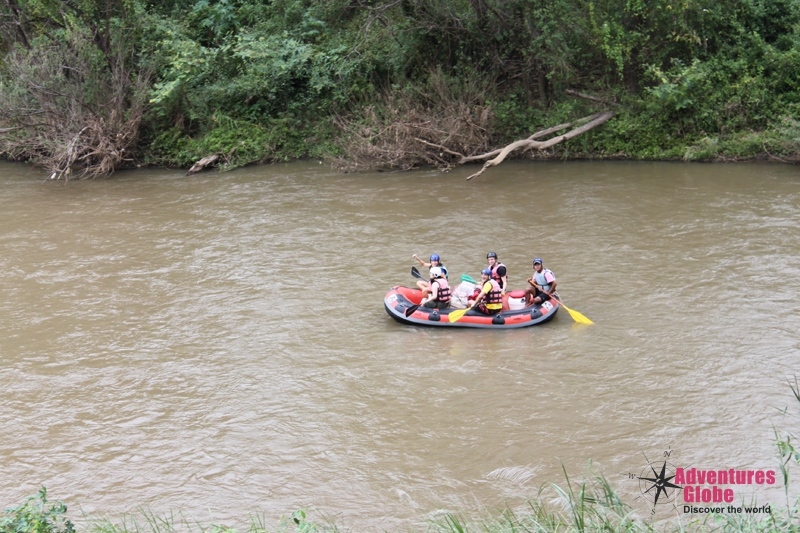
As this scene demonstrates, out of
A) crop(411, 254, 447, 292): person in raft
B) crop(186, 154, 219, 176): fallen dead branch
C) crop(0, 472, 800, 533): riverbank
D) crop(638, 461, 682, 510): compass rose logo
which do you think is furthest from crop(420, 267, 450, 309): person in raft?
crop(186, 154, 219, 176): fallen dead branch

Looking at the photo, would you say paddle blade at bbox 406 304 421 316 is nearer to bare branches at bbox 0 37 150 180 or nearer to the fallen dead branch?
the fallen dead branch

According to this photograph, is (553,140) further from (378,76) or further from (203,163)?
(203,163)

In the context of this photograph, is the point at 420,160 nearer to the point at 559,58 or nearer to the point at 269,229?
the point at 559,58

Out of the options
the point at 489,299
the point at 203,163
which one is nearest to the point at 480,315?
the point at 489,299

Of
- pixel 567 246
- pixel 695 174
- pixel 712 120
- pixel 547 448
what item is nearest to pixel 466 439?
pixel 547 448

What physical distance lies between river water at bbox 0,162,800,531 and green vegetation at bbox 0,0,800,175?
2.35 m

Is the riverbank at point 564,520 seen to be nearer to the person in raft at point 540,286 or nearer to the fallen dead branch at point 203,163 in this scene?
the person in raft at point 540,286

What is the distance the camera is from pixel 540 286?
35.2 ft

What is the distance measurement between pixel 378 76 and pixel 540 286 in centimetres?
1213

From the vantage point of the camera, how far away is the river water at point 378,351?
7.48 meters

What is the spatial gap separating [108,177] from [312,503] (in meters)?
15.3

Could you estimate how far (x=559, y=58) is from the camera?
18.1 meters

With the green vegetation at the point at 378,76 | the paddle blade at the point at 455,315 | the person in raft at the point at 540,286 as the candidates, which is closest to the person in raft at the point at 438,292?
the paddle blade at the point at 455,315

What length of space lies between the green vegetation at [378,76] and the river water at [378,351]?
2.35 meters
